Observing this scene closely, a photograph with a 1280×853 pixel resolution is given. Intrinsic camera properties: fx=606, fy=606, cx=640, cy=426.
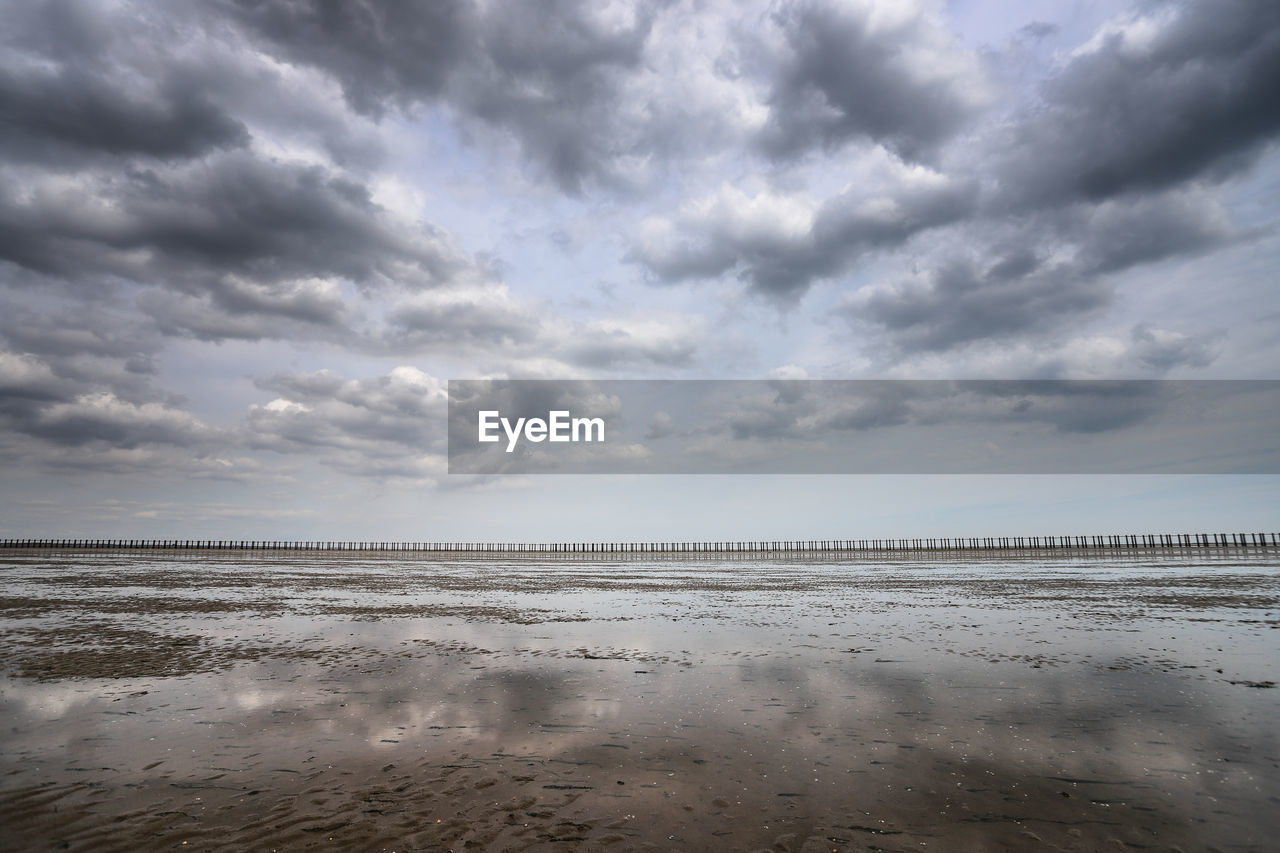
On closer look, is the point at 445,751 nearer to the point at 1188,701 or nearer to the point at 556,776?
the point at 556,776

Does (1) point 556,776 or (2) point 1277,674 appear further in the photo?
(2) point 1277,674

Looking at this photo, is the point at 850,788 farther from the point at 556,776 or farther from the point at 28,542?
the point at 28,542

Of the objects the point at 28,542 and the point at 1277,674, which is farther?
the point at 28,542

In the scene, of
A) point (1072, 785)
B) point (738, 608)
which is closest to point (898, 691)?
point (1072, 785)

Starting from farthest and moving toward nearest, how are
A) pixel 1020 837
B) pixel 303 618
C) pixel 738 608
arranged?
pixel 738 608 → pixel 303 618 → pixel 1020 837

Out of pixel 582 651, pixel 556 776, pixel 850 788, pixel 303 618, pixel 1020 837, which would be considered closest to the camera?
pixel 1020 837

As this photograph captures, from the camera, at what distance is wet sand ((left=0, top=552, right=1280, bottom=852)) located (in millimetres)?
6340

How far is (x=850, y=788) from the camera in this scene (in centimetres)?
726

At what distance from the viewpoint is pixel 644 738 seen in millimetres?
9234

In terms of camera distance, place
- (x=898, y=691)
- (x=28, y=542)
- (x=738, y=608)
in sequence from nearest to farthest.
Result: (x=898, y=691), (x=738, y=608), (x=28, y=542)

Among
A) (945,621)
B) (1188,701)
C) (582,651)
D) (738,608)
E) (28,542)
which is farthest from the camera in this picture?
(28,542)

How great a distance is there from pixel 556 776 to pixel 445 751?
1.95m

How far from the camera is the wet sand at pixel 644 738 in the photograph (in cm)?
634

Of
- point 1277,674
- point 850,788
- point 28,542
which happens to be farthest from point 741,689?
point 28,542
